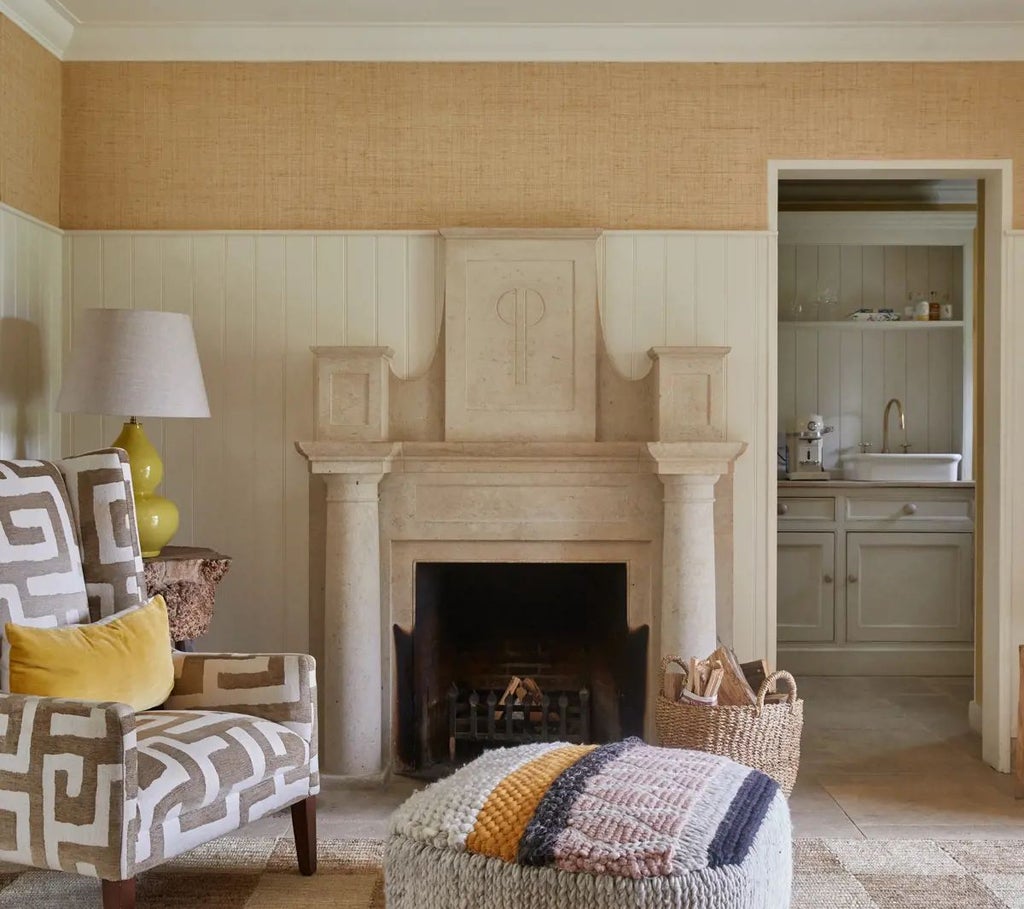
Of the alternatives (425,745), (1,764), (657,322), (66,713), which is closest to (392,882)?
(66,713)

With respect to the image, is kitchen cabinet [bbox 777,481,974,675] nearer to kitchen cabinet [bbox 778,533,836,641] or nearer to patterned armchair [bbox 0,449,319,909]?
kitchen cabinet [bbox 778,533,836,641]

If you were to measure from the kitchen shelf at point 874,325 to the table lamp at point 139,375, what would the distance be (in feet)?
10.4

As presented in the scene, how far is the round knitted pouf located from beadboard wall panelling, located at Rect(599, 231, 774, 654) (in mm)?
1558

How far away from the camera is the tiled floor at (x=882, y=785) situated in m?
2.84

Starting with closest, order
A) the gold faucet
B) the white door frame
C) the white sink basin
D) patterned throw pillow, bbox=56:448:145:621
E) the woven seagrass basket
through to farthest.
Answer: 1. patterned throw pillow, bbox=56:448:145:621
2. the woven seagrass basket
3. the white door frame
4. the white sink basin
5. the gold faucet

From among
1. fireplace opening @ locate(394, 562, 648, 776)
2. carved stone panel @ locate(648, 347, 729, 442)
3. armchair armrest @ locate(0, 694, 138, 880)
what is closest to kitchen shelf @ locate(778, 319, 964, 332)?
carved stone panel @ locate(648, 347, 729, 442)

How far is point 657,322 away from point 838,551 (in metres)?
1.92

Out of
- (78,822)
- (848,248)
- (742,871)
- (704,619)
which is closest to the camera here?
(742,871)

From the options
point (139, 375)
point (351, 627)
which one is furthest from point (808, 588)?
point (139, 375)

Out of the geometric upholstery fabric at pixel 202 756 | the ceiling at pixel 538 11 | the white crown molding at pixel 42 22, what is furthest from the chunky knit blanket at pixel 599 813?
the white crown molding at pixel 42 22

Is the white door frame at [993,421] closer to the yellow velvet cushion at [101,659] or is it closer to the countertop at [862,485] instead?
the countertop at [862,485]

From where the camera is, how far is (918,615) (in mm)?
4746

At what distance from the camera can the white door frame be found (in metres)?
3.36

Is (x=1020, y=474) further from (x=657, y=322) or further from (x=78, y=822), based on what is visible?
(x=78, y=822)
